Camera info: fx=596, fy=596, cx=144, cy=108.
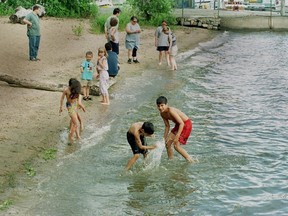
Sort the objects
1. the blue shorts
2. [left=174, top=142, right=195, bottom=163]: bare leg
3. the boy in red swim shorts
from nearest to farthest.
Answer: the blue shorts, the boy in red swim shorts, [left=174, top=142, right=195, bottom=163]: bare leg

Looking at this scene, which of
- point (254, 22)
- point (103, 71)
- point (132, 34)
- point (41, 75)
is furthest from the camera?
point (254, 22)

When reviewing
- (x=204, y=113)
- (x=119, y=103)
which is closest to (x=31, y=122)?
(x=119, y=103)

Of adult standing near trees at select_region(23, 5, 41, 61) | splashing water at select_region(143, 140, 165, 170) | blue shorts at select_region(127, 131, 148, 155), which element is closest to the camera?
blue shorts at select_region(127, 131, 148, 155)

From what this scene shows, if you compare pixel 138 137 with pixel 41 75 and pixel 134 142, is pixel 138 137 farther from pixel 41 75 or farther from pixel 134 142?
pixel 41 75

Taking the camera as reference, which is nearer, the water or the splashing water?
the water

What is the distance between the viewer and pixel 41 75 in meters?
17.9

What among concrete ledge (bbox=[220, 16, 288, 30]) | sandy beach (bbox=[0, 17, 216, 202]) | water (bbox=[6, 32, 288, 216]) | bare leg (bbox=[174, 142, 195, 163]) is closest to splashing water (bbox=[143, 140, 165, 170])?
water (bbox=[6, 32, 288, 216])

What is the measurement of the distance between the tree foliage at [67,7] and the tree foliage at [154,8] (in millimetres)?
2557

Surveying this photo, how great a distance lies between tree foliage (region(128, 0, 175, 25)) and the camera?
34812mm

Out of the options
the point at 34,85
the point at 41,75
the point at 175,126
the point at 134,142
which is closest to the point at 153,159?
the point at 175,126

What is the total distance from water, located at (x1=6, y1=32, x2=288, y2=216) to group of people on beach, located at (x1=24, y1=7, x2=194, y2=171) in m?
0.42

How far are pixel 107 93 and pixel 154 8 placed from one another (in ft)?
67.5

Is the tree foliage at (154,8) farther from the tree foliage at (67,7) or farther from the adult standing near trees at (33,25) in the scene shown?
the adult standing near trees at (33,25)

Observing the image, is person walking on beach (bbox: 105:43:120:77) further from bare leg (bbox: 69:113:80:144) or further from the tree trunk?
bare leg (bbox: 69:113:80:144)
